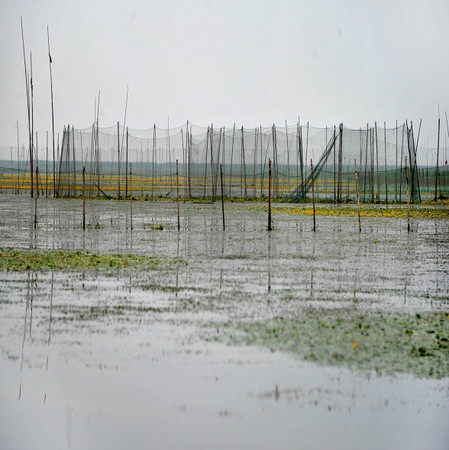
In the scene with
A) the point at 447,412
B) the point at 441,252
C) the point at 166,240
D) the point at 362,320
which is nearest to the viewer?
the point at 447,412

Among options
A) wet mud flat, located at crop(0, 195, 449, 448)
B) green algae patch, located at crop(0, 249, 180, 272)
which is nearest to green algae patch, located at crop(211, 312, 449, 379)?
wet mud flat, located at crop(0, 195, 449, 448)

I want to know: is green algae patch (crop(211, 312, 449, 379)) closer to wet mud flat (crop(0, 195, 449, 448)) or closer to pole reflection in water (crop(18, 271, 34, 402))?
wet mud flat (crop(0, 195, 449, 448))

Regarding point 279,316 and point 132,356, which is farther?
point 279,316

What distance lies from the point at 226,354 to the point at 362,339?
122 cm

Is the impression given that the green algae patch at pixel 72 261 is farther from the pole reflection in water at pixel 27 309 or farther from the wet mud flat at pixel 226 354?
the pole reflection in water at pixel 27 309

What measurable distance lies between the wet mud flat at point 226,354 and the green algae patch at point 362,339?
17 mm

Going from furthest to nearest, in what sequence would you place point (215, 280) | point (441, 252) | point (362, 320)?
point (441, 252) → point (215, 280) → point (362, 320)

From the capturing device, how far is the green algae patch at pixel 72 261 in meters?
10.8

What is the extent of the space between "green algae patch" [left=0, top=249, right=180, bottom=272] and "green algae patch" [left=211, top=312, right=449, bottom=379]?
4.14 metres

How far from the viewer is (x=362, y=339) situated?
6.47 meters

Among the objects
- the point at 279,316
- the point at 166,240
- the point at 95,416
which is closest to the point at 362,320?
the point at 279,316

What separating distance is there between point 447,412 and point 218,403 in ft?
4.48

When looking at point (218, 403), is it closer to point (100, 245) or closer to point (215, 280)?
point (215, 280)

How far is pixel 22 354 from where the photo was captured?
19.4ft
